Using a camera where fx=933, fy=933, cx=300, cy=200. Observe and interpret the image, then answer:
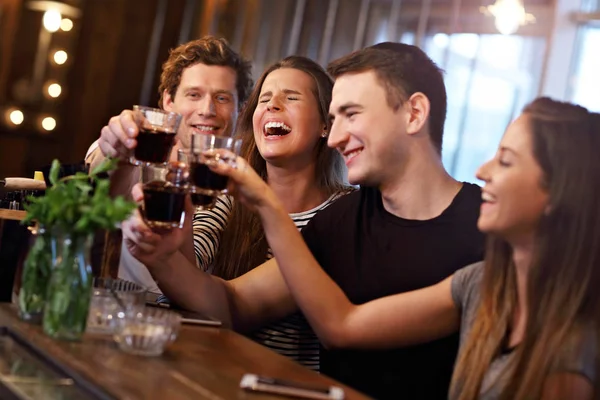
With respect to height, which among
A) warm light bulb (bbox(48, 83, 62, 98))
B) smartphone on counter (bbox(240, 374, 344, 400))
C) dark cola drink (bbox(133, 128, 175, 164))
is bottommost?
smartphone on counter (bbox(240, 374, 344, 400))

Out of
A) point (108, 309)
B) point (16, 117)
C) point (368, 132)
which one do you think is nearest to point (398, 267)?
point (368, 132)

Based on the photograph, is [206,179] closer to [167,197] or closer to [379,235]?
[167,197]

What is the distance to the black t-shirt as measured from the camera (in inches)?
93.0

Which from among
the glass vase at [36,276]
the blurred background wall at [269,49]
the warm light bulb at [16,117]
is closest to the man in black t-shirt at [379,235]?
the glass vase at [36,276]

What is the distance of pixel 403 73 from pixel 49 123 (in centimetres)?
484

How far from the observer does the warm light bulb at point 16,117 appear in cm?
676

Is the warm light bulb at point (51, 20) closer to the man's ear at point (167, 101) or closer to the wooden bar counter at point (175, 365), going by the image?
the man's ear at point (167, 101)

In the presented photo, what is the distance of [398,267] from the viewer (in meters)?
2.47

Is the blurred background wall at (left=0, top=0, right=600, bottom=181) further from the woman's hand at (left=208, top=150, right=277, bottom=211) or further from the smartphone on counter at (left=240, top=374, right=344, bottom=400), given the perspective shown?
the smartphone on counter at (left=240, top=374, right=344, bottom=400)

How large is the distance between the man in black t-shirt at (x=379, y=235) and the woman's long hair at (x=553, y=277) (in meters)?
0.40

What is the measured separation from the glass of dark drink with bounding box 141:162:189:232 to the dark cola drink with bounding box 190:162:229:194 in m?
0.04

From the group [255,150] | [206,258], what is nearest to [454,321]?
[206,258]

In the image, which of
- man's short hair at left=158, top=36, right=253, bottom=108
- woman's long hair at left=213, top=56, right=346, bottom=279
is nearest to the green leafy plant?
woman's long hair at left=213, top=56, right=346, bottom=279

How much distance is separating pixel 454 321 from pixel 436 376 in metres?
0.25
